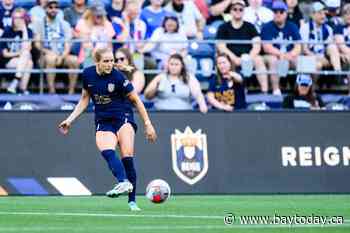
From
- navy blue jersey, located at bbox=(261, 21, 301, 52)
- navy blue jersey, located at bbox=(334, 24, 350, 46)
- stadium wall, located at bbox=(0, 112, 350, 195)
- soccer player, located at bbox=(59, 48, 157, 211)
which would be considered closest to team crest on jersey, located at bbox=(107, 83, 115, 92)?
soccer player, located at bbox=(59, 48, 157, 211)

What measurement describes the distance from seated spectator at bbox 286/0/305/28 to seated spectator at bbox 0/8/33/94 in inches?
213

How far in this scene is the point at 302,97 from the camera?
869 inches

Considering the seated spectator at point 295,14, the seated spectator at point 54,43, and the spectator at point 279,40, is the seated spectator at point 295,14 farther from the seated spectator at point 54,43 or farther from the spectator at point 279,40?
the seated spectator at point 54,43

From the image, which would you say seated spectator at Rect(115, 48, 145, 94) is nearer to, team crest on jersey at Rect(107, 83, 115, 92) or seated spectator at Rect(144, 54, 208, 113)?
seated spectator at Rect(144, 54, 208, 113)

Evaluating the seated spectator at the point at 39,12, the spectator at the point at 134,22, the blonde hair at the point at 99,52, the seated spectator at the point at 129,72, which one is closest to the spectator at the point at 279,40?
the spectator at the point at 134,22

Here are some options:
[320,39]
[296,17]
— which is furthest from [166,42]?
[320,39]

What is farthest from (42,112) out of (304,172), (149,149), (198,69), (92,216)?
(92,216)

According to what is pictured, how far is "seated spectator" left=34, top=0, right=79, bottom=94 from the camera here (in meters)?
21.1

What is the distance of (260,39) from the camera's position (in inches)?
882

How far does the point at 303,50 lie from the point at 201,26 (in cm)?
210

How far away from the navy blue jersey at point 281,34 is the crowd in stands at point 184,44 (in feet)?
0.06

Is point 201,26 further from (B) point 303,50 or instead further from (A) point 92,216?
(A) point 92,216

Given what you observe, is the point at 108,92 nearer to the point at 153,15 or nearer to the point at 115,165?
the point at 115,165

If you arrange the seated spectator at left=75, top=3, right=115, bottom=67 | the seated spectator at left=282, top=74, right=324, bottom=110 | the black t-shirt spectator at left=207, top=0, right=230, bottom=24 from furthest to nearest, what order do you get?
the black t-shirt spectator at left=207, top=0, right=230, bottom=24
the seated spectator at left=282, top=74, right=324, bottom=110
the seated spectator at left=75, top=3, right=115, bottom=67
